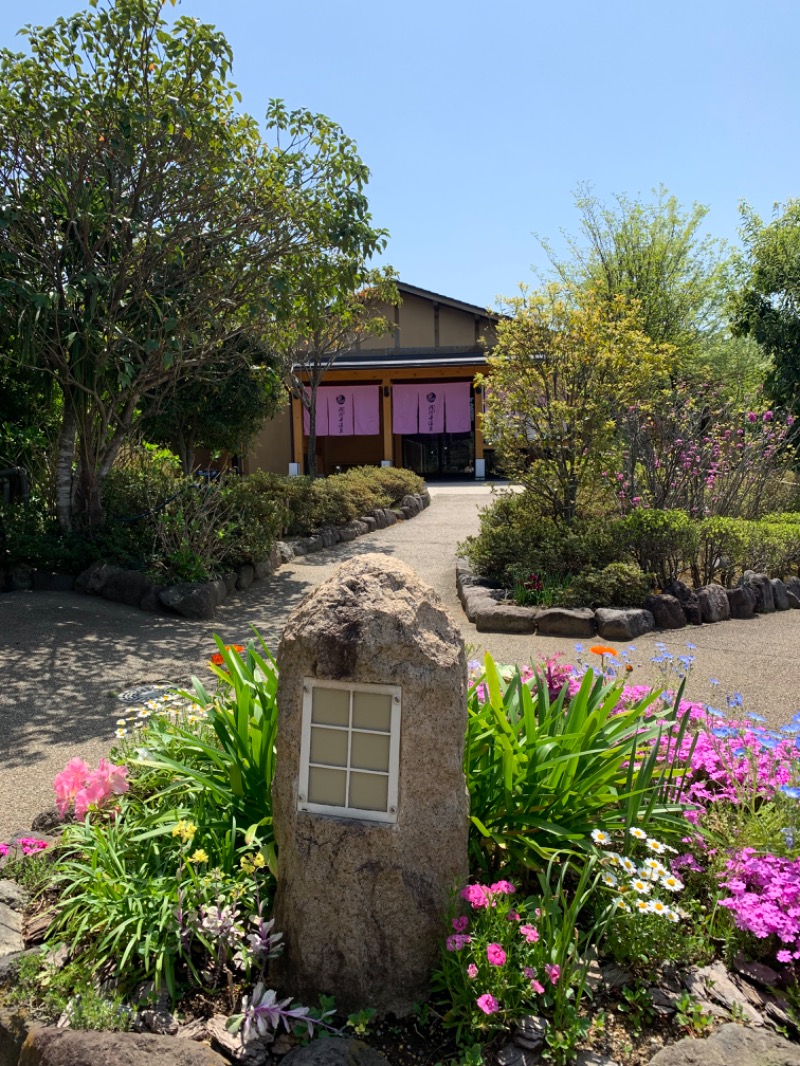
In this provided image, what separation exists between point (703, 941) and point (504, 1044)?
0.62 m

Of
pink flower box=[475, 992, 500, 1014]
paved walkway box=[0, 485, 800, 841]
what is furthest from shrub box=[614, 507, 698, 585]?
pink flower box=[475, 992, 500, 1014]

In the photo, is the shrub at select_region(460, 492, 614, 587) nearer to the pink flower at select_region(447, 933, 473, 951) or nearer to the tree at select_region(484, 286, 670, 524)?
the tree at select_region(484, 286, 670, 524)

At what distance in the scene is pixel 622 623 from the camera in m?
6.70

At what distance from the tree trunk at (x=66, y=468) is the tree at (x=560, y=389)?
4.65 m

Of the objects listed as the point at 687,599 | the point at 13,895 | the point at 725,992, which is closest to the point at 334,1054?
the point at 725,992

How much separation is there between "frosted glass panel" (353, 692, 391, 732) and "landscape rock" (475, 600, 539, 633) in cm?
503

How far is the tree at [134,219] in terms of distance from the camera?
741cm

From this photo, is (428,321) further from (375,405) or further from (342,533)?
(342,533)

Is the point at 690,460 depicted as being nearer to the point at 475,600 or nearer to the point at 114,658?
the point at 475,600

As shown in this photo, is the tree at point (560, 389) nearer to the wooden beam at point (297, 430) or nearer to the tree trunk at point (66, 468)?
the tree trunk at point (66, 468)

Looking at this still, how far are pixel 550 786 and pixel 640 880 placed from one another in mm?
356

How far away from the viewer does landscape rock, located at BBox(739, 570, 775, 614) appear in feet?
A: 25.2

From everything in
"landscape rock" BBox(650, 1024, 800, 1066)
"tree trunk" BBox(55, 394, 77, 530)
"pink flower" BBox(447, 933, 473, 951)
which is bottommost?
"landscape rock" BBox(650, 1024, 800, 1066)

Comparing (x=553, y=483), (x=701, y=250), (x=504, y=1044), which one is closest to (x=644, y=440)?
(x=553, y=483)
